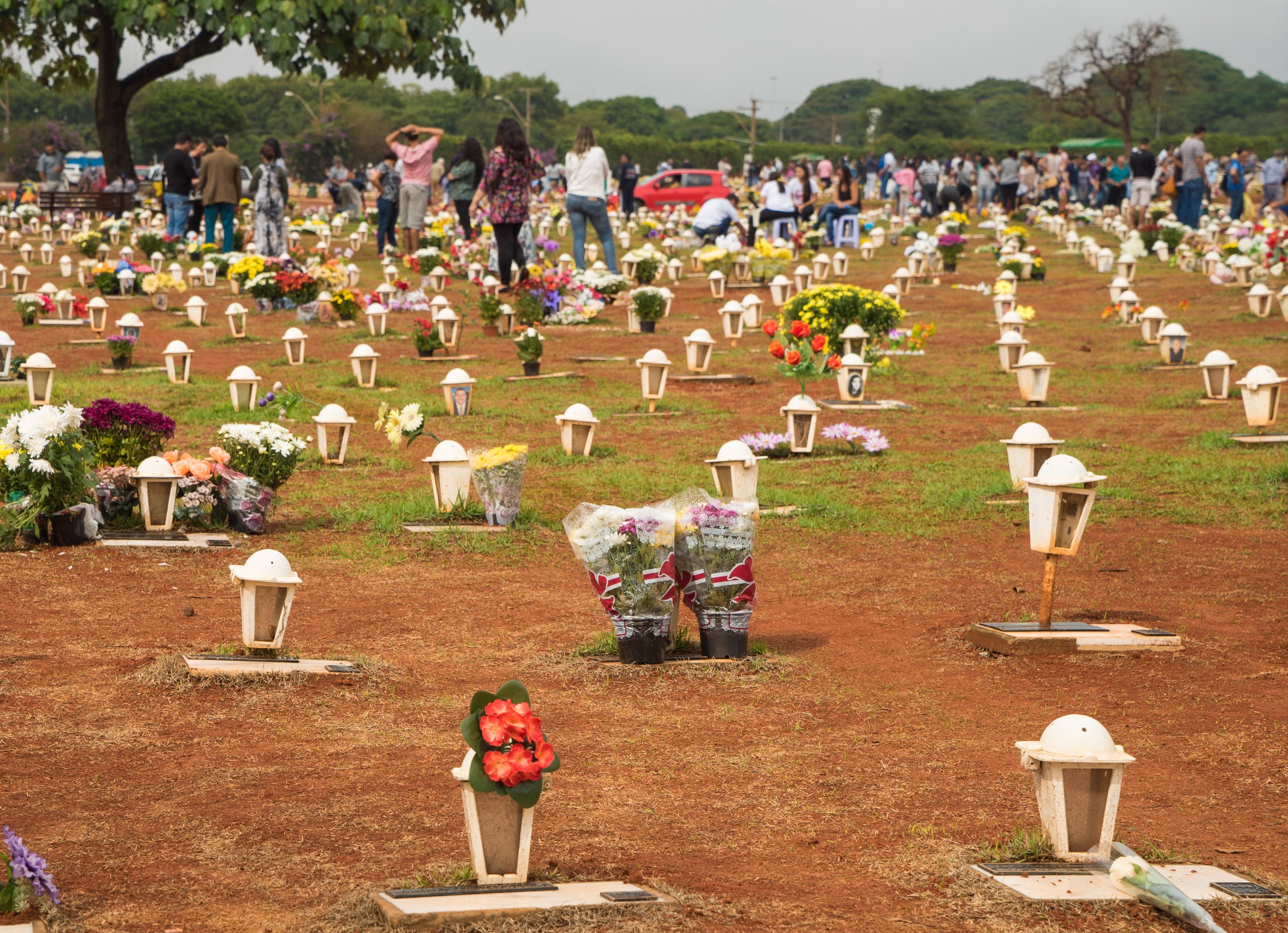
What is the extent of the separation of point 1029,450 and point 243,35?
21582 millimetres

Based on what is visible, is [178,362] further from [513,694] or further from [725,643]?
[513,694]

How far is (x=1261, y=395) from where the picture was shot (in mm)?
11656

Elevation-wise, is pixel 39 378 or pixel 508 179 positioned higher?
pixel 508 179

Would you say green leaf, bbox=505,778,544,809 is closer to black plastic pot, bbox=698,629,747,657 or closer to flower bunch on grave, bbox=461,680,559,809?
flower bunch on grave, bbox=461,680,559,809

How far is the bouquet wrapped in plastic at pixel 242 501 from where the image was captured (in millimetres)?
8961

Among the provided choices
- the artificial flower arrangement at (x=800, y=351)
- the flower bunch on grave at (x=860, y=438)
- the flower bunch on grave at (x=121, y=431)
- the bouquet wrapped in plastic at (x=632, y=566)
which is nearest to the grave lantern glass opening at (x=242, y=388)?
the flower bunch on grave at (x=121, y=431)

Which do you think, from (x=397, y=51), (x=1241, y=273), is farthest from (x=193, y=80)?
(x=1241, y=273)

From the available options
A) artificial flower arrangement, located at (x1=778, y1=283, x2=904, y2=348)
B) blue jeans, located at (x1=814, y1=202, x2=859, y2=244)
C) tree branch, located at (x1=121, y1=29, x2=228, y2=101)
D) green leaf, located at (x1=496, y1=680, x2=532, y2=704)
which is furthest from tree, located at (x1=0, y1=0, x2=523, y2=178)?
green leaf, located at (x1=496, y1=680, x2=532, y2=704)

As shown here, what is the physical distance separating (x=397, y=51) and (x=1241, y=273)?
15694 millimetres

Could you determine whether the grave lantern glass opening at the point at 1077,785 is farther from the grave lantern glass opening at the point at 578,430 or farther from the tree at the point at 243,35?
the tree at the point at 243,35

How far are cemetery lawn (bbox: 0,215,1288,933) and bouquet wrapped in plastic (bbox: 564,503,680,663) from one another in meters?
0.17

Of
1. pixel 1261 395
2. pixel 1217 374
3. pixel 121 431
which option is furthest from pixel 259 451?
pixel 1217 374

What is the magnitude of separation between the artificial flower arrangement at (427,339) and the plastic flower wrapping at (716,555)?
10.3 metres

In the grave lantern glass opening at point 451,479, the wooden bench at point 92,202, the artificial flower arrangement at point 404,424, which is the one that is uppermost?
the wooden bench at point 92,202
